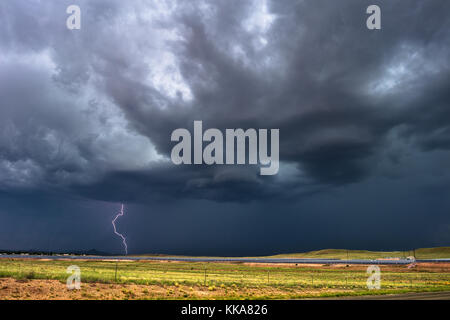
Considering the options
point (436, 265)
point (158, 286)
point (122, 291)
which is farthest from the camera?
point (436, 265)
